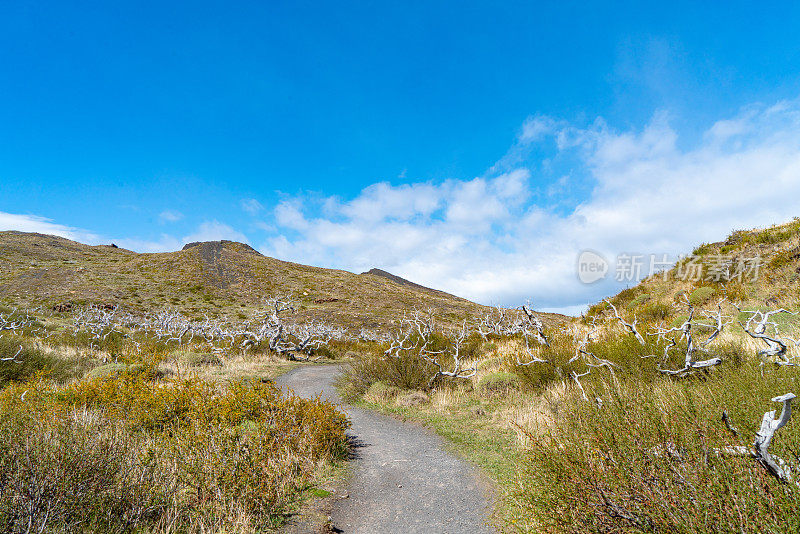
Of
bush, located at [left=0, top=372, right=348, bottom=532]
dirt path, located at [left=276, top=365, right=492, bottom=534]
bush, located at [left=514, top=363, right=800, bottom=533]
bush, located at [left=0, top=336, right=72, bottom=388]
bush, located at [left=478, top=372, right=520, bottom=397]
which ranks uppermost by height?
bush, located at [left=514, top=363, right=800, bottom=533]

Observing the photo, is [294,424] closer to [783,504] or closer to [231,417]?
[231,417]

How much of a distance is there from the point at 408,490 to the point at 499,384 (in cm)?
543

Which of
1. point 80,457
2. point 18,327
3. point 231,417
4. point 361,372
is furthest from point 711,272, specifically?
point 18,327

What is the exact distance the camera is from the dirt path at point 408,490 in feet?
15.4

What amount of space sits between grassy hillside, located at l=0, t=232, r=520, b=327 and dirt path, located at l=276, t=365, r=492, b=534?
3761 centimetres

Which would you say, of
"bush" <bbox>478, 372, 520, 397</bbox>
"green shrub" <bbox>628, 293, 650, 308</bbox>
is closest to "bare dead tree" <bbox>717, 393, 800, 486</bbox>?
"bush" <bbox>478, 372, 520, 397</bbox>

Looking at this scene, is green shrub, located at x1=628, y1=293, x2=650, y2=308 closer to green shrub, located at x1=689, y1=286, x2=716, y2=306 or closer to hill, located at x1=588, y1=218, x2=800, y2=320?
hill, located at x1=588, y1=218, x2=800, y2=320

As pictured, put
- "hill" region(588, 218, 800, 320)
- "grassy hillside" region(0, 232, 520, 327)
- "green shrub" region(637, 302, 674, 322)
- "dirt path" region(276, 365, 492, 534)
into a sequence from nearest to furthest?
"dirt path" region(276, 365, 492, 534) < "hill" region(588, 218, 800, 320) < "green shrub" region(637, 302, 674, 322) < "grassy hillside" region(0, 232, 520, 327)

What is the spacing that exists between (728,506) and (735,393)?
166 centimetres

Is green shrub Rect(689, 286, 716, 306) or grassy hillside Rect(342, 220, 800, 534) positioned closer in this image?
grassy hillside Rect(342, 220, 800, 534)

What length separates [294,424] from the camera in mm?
6293

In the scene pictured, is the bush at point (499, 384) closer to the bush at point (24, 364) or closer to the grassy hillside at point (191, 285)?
the bush at point (24, 364)

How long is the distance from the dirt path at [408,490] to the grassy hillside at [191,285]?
3761 centimetres

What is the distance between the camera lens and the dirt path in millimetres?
4703
